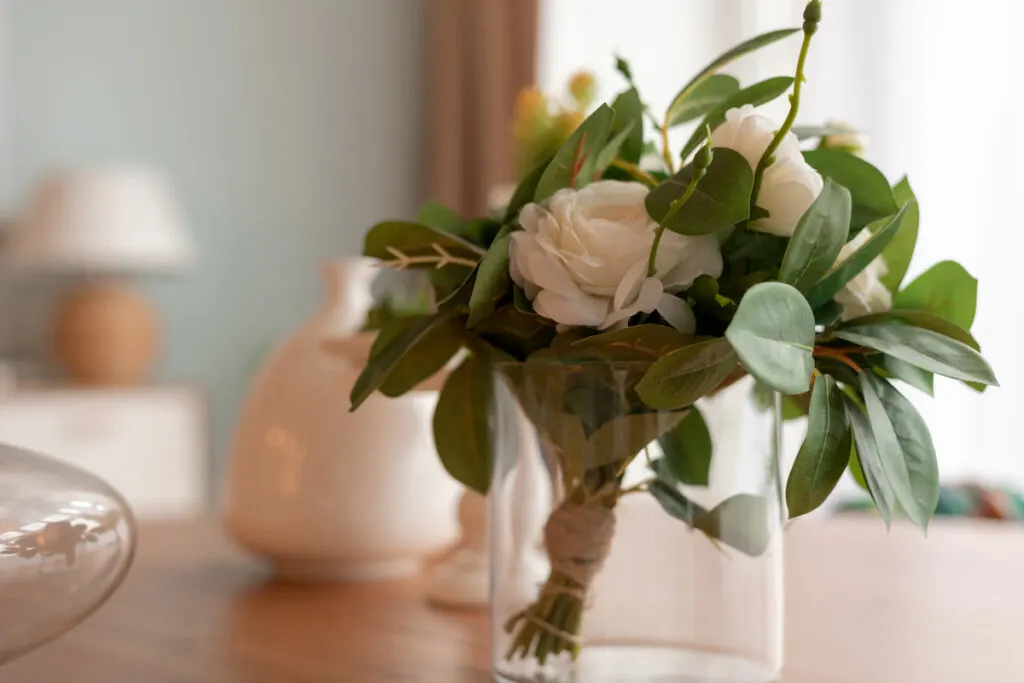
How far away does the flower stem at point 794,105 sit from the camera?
51 centimetres

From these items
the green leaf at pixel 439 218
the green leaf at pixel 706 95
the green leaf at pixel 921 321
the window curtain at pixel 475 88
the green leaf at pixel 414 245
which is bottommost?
the green leaf at pixel 921 321

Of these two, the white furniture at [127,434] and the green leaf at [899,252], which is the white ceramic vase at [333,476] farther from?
the white furniture at [127,434]

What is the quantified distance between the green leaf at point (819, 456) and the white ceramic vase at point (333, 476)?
435mm

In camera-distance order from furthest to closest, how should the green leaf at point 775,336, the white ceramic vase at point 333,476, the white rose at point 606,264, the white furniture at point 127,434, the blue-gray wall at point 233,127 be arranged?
1. the blue-gray wall at point 233,127
2. the white furniture at point 127,434
3. the white ceramic vase at point 333,476
4. the white rose at point 606,264
5. the green leaf at point 775,336

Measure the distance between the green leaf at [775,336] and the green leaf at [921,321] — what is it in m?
0.12

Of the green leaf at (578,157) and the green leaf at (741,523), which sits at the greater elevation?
the green leaf at (578,157)

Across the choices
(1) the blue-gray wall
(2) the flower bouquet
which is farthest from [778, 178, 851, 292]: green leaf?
(1) the blue-gray wall

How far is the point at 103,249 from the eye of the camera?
2.87 meters

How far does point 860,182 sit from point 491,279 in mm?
199

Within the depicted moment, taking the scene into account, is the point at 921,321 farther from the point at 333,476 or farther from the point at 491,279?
the point at 333,476

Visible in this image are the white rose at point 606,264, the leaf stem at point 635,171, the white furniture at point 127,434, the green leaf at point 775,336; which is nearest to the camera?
the green leaf at point 775,336

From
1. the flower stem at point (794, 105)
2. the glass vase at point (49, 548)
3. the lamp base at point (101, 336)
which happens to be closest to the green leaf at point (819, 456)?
the flower stem at point (794, 105)

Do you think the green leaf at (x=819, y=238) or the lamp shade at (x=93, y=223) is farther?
the lamp shade at (x=93, y=223)

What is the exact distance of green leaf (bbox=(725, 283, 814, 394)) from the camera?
45 cm
